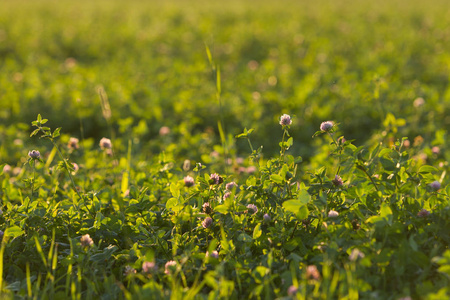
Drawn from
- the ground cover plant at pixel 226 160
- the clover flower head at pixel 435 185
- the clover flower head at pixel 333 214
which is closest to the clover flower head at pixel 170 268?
the ground cover plant at pixel 226 160

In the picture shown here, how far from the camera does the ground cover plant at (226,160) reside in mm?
2051

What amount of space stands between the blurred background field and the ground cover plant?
0.04 m

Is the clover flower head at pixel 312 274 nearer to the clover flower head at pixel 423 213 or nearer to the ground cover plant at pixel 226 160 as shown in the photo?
the ground cover plant at pixel 226 160

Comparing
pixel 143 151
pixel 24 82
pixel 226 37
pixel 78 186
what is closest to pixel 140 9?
pixel 226 37

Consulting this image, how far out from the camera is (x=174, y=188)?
240cm

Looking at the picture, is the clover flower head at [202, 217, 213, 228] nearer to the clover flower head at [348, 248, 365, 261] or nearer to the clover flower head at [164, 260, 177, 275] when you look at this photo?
the clover flower head at [164, 260, 177, 275]

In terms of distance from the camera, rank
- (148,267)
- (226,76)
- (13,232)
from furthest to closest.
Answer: (226,76), (13,232), (148,267)

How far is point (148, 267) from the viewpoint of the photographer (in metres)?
2.02

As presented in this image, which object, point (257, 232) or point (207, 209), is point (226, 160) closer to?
point (207, 209)

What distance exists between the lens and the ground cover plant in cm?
205

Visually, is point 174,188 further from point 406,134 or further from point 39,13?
point 39,13

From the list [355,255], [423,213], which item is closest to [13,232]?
[355,255]

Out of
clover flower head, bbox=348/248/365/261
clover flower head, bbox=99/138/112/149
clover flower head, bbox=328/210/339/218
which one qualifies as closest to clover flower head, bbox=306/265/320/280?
clover flower head, bbox=348/248/365/261

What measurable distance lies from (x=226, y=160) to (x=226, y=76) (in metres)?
5.07
